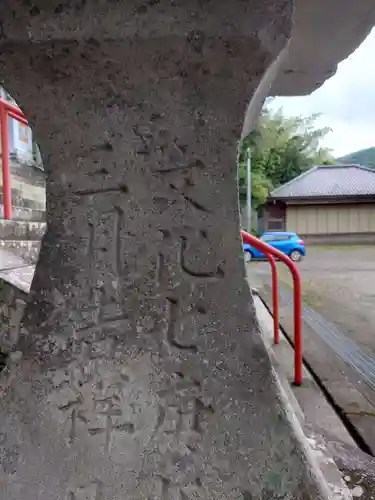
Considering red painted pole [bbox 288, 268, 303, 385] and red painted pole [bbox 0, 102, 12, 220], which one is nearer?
red painted pole [bbox 0, 102, 12, 220]

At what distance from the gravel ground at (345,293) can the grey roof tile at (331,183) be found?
23.3 feet

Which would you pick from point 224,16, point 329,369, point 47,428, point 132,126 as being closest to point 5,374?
point 47,428

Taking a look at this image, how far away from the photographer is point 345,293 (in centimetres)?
746

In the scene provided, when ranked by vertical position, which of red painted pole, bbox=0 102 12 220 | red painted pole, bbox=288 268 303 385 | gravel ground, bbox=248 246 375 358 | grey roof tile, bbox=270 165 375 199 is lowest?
gravel ground, bbox=248 246 375 358

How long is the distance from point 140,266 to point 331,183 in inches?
851

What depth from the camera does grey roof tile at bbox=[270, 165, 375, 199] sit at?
20.2 meters

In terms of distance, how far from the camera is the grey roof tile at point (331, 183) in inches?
795

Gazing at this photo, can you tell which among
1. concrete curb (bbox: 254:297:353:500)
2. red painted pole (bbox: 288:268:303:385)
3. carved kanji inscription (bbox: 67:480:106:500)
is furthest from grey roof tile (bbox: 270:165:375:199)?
carved kanji inscription (bbox: 67:480:106:500)

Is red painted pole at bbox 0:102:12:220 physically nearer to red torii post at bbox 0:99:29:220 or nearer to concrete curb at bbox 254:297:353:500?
red torii post at bbox 0:99:29:220

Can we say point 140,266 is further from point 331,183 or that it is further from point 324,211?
point 331,183

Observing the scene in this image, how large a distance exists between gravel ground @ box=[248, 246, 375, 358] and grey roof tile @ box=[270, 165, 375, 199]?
7.09 m

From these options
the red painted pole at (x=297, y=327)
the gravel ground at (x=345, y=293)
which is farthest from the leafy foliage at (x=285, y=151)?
the red painted pole at (x=297, y=327)

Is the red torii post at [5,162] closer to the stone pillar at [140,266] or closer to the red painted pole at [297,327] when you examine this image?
the stone pillar at [140,266]

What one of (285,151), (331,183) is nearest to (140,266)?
(331,183)
